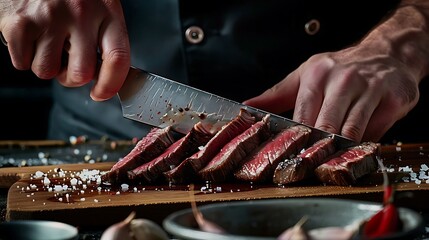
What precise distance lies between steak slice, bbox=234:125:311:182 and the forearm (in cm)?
92

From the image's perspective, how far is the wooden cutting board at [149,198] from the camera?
2.59 m

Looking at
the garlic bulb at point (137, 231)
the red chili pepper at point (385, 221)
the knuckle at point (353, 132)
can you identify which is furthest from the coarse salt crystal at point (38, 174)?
the red chili pepper at point (385, 221)

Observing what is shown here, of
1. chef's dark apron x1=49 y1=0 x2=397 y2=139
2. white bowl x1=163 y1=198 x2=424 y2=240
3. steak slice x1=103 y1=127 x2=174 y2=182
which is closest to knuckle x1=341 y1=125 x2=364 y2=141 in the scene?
steak slice x1=103 y1=127 x2=174 y2=182

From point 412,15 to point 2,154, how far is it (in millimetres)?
2221

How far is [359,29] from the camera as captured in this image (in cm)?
437

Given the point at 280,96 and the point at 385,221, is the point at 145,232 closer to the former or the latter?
the point at 385,221

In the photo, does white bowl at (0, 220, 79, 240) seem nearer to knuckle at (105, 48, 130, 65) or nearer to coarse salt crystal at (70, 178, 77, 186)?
coarse salt crystal at (70, 178, 77, 186)

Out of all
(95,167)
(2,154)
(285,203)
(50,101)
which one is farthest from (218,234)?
(50,101)

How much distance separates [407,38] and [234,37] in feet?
2.81

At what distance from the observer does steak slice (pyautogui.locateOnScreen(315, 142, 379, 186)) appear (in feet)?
9.45

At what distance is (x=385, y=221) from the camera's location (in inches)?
65.5

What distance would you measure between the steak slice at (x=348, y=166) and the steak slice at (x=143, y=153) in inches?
25.6

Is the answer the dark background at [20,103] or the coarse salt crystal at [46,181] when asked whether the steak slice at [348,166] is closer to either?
the coarse salt crystal at [46,181]

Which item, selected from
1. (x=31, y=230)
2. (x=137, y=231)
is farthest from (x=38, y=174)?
(x=137, y=231)
